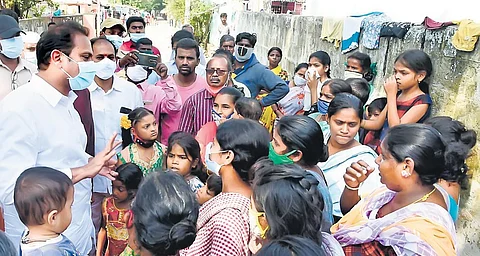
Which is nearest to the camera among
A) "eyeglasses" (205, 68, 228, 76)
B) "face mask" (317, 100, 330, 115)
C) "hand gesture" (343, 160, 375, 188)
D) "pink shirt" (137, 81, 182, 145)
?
"hand gesture" (343, 160, 375, 188)

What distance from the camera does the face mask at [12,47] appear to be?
3891mm

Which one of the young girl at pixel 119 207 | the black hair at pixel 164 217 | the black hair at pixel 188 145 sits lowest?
the young girl at pixel 119 207

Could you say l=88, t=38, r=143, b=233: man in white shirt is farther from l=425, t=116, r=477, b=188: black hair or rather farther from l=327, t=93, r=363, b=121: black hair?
l=425, t=116, r=477, b=188: black hair

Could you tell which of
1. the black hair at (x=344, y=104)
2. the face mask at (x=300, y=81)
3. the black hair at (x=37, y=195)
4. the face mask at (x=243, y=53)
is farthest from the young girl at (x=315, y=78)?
the black hair at (x=37, y=195)

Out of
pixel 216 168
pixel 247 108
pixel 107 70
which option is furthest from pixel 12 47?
pixel 216 168

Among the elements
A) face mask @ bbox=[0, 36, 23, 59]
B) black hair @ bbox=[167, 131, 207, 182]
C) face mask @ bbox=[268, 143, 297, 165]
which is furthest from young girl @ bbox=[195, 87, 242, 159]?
face mask @ bbox=[0, 36, 23, 59]

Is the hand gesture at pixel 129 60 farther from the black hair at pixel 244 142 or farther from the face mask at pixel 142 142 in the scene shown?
the black hair at pixel 244 142

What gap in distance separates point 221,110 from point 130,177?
956 mm

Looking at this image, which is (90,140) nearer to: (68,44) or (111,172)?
(111,172)

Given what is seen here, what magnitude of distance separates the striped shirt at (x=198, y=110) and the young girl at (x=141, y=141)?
0.49 m

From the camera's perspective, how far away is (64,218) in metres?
2.05

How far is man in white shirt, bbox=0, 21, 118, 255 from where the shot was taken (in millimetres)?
2254

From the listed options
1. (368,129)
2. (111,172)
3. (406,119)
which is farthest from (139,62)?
(406,119)

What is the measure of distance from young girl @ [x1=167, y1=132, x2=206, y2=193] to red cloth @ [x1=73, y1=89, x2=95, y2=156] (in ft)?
1.95
